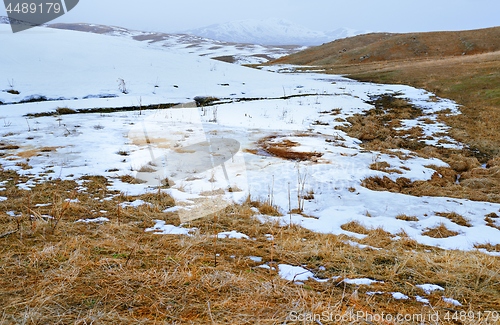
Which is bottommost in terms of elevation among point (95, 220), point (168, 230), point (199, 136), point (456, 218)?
point (456, 218)

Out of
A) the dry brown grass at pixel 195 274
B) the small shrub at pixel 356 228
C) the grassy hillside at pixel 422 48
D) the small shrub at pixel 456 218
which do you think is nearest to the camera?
the dry brown grass at pixel 195 274

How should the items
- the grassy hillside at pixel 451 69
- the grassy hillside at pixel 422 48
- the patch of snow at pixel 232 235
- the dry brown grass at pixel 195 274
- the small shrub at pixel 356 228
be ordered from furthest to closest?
the grassy hillside at pixel 422 48
the grassy hillside at pixel 451 69
the small shrub at pixel 356 228
the patch of snow at pixel 232 235
the dry brown grass at pixel 195 274

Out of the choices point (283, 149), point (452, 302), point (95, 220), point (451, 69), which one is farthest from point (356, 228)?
point (451, 69)

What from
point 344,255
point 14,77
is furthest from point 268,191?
point 14,77

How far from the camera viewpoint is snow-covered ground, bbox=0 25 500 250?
545cm

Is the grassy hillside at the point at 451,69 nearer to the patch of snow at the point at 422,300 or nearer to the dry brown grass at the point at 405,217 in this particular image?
the dry brown grass at the point at 405,217

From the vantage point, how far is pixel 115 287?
2.42 metres

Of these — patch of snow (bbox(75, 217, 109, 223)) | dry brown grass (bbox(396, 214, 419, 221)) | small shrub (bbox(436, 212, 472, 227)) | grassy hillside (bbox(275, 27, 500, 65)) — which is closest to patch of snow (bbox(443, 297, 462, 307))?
dry brown grass (bbox(396, 214, 419, 221))

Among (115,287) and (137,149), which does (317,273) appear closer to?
(115,287)

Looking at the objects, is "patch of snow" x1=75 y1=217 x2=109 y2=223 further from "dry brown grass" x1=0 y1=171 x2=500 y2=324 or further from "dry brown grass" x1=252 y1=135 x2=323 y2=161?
"dry brown grass" x1=252 y1=135 x2=323 y2=161

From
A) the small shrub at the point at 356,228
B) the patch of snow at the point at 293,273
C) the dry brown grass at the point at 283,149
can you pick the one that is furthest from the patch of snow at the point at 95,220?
the dry brown grass at the point at 283,149

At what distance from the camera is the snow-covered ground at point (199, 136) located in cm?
545

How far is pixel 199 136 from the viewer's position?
946 centimetres

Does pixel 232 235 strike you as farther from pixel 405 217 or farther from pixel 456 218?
pixel 456 218
